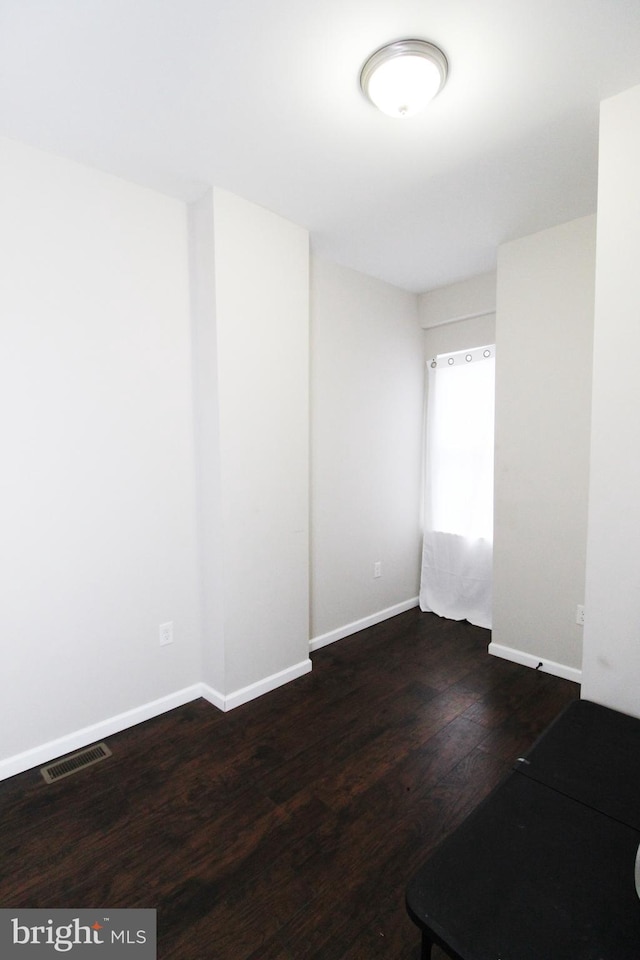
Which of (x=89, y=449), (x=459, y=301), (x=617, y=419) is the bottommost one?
(x=89, y=449)

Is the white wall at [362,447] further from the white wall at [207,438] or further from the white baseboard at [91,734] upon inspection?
the white baseboard at [91,734]

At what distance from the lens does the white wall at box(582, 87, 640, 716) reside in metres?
1.67

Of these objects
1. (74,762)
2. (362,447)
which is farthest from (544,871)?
(362,447)

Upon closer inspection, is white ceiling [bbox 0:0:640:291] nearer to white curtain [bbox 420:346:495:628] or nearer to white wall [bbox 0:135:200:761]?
white wall [bbox 0:135:200:761]

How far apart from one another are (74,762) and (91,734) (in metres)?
0.14

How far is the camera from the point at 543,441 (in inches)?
113

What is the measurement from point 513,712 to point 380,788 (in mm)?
962

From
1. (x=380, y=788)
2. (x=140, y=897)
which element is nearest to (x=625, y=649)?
(x=380, y=788)

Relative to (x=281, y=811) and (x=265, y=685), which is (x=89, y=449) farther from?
(x=281, y=811)


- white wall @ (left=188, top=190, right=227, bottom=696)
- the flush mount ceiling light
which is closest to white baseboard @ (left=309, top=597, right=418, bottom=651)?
white wall @ (left=188, top=190, right=227, bottom=696)

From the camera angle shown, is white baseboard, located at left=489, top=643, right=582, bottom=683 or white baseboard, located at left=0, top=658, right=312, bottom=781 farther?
white baseboard, located at left=489, top=643, right=582, bottom=683

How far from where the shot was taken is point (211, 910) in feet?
4.66

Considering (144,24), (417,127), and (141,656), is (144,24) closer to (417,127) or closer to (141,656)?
(417,127)

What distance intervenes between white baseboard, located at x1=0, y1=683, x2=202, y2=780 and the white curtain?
2.13 m
